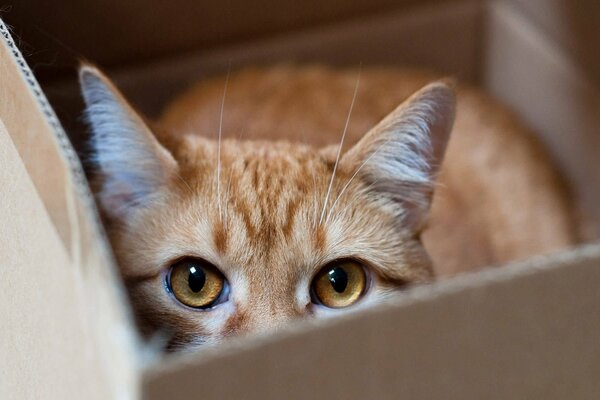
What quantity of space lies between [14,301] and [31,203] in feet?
0.47

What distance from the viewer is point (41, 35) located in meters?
1.68

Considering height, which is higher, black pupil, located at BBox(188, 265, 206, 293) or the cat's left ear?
the cat's left ear

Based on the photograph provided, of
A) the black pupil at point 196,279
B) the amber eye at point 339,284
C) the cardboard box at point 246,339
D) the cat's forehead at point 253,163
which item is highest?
the cat's forehead at point 253,163

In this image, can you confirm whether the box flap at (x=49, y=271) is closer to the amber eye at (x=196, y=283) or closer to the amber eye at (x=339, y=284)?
the amber eye at (x=196, y=283)

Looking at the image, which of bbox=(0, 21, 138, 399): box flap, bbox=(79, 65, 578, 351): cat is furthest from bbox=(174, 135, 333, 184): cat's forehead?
bbox=(0, 21, 138, 399): box flap

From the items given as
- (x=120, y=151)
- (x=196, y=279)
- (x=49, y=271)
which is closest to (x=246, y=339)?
(x=49, y=271)

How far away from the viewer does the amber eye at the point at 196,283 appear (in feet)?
4.02

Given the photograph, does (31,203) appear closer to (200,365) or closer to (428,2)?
(200,365)

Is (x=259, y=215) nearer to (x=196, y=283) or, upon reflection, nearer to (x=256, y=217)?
(x=256, y=217)

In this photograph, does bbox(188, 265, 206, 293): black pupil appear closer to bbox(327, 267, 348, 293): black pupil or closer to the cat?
the cat

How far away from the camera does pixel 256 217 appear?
1.27 metres

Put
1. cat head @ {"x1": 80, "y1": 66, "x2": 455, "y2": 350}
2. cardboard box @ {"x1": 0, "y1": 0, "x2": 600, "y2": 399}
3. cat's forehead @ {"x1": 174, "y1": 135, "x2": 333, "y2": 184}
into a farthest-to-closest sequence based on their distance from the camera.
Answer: cat's forehead @ {"x1": 174, "y1": 135, "x2": 333, "y2": 184}, cat head @ {"x1": 80, "y1": 66, "x2": 455, "y2": 350}, cardboard box @ {"x1": 0, "y1": 0, "x2": 600, "y2": 399}

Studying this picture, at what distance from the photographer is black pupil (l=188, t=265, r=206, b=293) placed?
124 cm

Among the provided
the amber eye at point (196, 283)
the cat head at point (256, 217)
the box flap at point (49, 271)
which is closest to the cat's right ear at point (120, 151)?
the cat head at point (256, 217)
